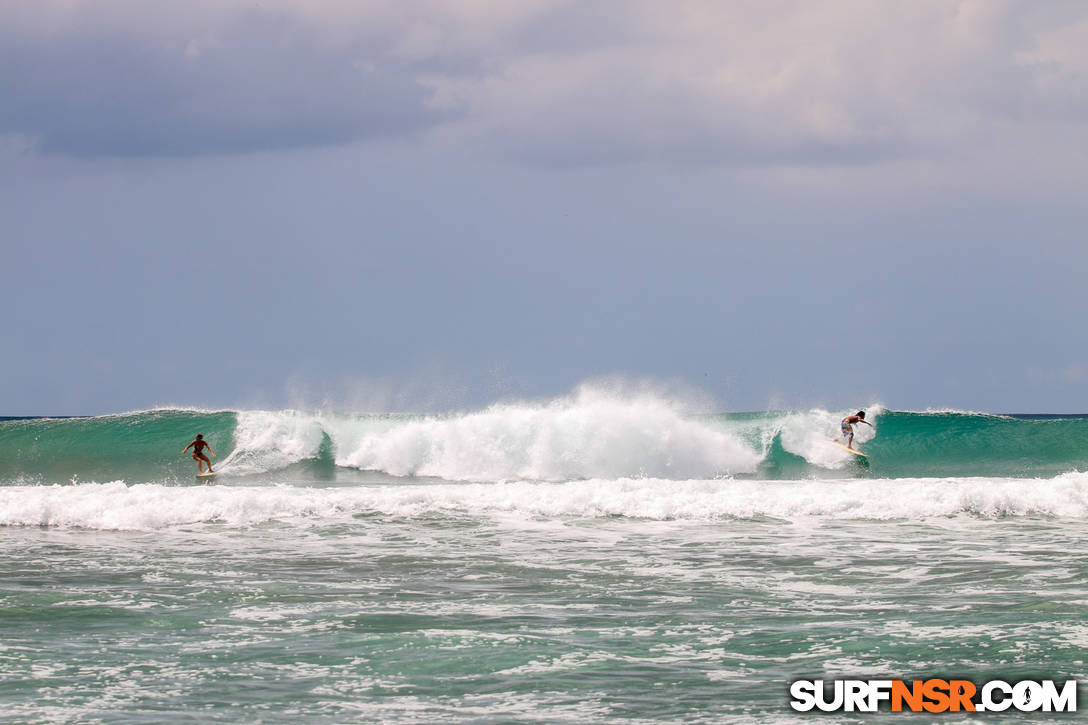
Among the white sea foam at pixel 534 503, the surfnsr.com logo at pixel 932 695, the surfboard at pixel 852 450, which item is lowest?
the surfnsr.com logo at pixel 932 695

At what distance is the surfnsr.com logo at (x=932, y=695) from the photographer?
6133 mm

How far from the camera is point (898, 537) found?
45.2 ft

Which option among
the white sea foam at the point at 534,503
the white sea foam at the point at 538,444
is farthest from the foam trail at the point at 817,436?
the white sea foam at the point at 534,503

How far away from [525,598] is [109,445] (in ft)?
79.7

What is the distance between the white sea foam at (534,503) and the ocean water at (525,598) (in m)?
0.06

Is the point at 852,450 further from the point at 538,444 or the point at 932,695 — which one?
the point at 932,695

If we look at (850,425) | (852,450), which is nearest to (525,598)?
(852,450)

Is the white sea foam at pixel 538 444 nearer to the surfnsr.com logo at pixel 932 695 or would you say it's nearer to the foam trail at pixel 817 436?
the foam trail at pixel 817 436

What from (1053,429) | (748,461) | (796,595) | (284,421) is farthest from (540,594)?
(1053,429)

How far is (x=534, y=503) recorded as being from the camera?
16.8 m

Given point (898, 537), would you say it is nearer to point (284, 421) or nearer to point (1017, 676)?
point (1017, 676)

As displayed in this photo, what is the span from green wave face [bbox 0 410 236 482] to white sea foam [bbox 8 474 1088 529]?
1052 cm

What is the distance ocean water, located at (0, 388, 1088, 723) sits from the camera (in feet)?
21.3

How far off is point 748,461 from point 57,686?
23.7 meters
